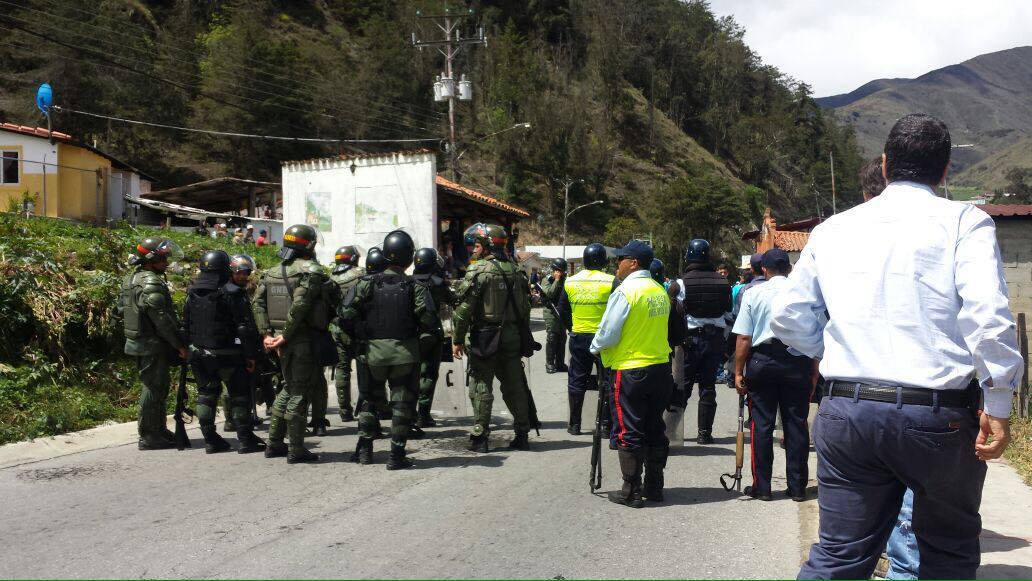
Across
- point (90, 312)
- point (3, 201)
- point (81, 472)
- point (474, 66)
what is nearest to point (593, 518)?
point (81, 472)

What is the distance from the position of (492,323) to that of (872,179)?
162 inches

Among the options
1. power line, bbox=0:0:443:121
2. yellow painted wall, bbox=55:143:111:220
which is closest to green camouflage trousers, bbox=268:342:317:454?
yellow painted wall, bbox=55:143:111:220

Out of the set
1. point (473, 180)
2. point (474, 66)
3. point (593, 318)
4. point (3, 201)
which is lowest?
point (593, 318)

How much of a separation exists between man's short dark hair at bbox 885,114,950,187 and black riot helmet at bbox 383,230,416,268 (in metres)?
4.89

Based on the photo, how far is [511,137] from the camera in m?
73.7

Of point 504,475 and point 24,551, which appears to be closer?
point 24,551

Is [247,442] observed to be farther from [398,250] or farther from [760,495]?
[760,495]

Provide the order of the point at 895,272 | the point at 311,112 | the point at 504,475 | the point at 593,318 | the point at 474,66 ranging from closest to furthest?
the point at 895,272 < the point at 504,475 < the point at 593,318 < the point at 311,112 < the point at 474,66

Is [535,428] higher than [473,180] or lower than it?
lower

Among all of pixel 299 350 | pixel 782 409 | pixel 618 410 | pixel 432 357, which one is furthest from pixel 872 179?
pixel 432 357

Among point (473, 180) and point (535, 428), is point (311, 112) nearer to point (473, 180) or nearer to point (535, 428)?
point (473, 180)

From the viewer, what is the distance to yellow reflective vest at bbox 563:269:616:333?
8.53 metres

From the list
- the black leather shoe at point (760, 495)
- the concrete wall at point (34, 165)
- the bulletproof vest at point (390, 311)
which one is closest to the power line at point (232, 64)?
the concrete wall at point (34, 165)

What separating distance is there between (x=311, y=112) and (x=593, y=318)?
181 ft
